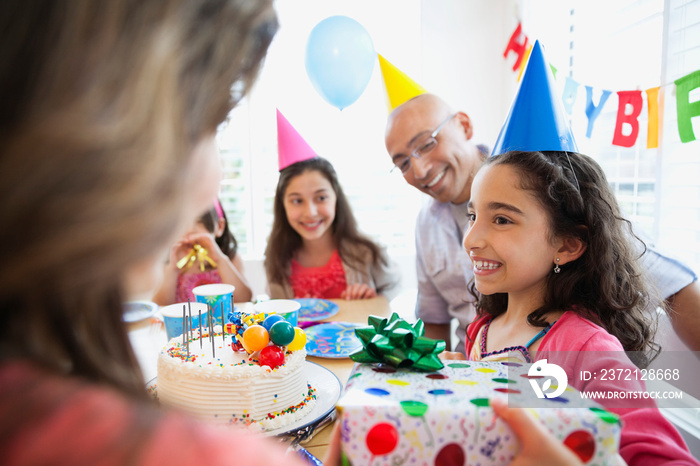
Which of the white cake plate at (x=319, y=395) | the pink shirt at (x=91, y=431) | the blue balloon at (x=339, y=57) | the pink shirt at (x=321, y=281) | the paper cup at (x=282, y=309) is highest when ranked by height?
the blue balloon at (x=339, y=57)

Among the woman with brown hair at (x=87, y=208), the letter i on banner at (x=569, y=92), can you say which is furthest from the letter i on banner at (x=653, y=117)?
the woman with brown hair at (x=87, y=208)

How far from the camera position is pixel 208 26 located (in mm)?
381

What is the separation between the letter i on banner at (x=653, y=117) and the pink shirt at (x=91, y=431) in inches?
75.8

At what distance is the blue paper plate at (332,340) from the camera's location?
1.25 m

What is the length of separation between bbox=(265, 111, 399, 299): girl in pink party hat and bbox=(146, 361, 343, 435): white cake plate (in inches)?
43.7

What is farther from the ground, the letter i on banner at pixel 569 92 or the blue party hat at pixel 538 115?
the letter i on banner at pixel 569 92

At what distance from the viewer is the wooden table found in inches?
33.4

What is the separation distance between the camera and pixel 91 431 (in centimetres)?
31

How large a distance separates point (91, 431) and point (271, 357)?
2.03 feet

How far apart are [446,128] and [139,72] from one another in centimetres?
174

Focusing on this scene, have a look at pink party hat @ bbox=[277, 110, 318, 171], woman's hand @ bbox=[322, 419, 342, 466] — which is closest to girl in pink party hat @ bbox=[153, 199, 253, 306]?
pink party hat @ bbox=[277, 110, 318, 171]

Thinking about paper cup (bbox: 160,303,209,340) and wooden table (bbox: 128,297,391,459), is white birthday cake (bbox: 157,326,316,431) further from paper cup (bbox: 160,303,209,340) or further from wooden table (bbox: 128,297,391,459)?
paper cup (bbox: 160,303,209,340)

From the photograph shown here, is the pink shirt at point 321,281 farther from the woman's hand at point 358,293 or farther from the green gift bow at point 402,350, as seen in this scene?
the green gift bow at point 402,350

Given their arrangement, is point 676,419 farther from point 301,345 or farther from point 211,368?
point 211,368
